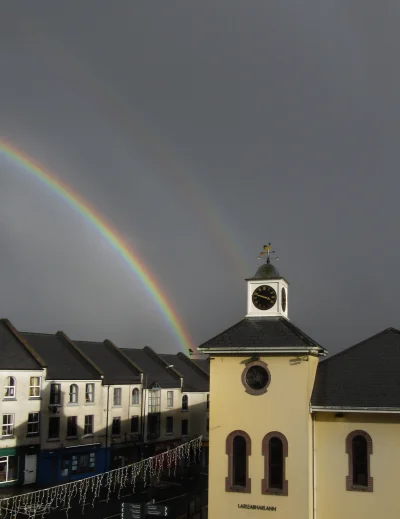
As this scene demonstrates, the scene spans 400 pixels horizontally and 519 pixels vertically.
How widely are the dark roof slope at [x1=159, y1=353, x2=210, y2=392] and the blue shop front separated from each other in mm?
18173

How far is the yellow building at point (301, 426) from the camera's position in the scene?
91.7 feet

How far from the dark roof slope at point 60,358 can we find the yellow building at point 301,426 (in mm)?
32852

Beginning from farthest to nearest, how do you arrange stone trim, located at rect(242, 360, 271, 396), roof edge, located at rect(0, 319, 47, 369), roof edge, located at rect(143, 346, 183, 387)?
roof edge, located at rect(143, 346, 183, 387) < roof edge, located at rect(0, 319, 47, 369) < stone trim, located at rect(242, 360, 271, 396)

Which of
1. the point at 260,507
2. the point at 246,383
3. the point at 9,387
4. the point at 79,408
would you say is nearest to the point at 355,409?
the point at 246,383

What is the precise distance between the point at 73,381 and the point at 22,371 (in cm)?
630

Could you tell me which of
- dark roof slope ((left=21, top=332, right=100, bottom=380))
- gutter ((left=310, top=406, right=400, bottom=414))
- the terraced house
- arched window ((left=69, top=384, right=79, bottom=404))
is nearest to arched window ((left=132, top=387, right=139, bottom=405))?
the terraced house

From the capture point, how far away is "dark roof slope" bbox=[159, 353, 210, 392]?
79.7m

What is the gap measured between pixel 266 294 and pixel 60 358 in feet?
122

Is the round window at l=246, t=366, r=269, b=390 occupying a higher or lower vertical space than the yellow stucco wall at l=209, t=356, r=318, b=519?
higher

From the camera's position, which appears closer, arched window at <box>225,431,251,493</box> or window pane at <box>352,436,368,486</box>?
window pane at <box>352,436,368,486</box>

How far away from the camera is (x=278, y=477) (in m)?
28.8

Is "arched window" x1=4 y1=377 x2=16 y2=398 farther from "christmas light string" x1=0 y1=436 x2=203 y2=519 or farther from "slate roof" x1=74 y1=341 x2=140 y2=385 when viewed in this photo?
"slate roof" x1=74 y1=341 x2=140 y2=385

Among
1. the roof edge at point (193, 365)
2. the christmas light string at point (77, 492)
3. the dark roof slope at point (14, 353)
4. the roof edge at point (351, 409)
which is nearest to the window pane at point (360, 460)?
the roof edge at point (351, 409)

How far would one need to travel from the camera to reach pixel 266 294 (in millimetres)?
32250
